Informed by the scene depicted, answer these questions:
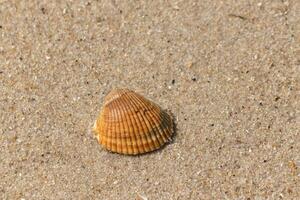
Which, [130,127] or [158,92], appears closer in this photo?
[130,127]

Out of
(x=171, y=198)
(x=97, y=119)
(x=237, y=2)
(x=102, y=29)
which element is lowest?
(x=171, y=198)

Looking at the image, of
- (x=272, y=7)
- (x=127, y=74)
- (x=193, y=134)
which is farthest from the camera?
(x=272, y=7)

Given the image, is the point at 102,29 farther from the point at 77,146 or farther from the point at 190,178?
the point at 190,178

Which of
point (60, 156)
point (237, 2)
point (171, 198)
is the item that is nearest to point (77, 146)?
point (60, 156)

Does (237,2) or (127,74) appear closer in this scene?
(127,74)
